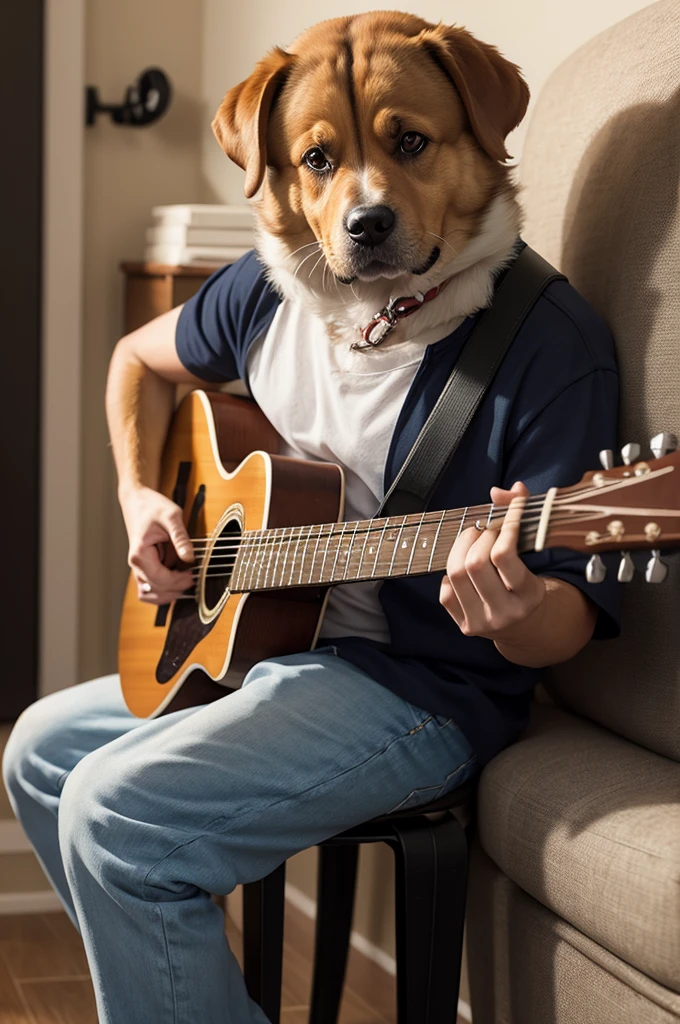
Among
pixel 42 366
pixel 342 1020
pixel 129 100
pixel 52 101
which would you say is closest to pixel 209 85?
pixel 129 100

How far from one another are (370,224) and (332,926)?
0.98 metres

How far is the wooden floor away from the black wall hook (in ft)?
5.12

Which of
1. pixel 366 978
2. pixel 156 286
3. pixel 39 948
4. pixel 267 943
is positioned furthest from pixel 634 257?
pixel 39 948

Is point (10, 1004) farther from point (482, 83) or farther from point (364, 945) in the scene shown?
point (482, 83)

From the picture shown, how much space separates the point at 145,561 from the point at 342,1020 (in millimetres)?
844

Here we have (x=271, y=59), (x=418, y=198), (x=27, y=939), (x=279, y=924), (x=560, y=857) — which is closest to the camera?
(x=560, y=857)

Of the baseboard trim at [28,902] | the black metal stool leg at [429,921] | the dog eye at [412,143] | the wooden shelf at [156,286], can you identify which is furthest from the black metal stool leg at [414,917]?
the baseboard trim at [28,902]

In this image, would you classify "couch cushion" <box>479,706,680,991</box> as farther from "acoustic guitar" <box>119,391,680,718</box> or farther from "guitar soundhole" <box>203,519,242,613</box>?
"guitar soundhole" <box>203,519,242,613</box>

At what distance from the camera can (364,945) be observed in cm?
203

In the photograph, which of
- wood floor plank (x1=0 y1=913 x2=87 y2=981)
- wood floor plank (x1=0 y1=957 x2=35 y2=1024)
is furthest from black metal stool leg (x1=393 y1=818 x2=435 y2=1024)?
wood floor plank (x1=0 y1=913 x2=87 y2=981)

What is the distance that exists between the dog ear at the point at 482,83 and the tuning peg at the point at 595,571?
20.9 inches

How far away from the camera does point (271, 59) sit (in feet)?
4.44

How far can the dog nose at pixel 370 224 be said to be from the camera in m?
1.21

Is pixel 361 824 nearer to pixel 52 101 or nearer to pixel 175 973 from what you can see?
pixel 175 973
